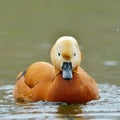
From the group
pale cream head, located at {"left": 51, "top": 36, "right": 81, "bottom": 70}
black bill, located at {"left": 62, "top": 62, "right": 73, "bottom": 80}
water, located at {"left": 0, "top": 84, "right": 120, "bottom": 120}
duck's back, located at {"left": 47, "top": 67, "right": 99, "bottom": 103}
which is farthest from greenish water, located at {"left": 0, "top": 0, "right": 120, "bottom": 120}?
pale cream head, located at {"left": 51, "top": 36, "right": 81, "bottom": 70}

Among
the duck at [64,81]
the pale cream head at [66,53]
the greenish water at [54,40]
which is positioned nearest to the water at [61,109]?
the greenish water at [54,40]

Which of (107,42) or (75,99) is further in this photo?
(107,42)

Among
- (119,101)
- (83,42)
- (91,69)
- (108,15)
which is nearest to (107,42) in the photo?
(83,42)

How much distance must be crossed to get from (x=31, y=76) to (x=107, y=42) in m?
5.66

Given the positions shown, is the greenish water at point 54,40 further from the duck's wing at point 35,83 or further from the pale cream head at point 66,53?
the pale cream head at point 66,53

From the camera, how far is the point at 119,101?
1138 cm

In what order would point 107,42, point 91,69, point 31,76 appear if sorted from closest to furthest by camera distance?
point 31,76 → point 91,69 → point 107,42

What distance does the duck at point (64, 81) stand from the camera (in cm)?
1112

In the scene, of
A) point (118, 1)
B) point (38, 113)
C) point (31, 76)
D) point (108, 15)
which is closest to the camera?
point (38, 113)

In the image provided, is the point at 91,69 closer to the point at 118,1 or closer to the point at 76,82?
the point at 76,82

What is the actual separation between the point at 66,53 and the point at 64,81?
500 millimetres

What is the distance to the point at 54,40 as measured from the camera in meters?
18.4

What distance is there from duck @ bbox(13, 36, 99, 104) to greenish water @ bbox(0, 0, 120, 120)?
139 millimetres

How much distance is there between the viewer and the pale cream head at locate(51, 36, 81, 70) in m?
11.1
